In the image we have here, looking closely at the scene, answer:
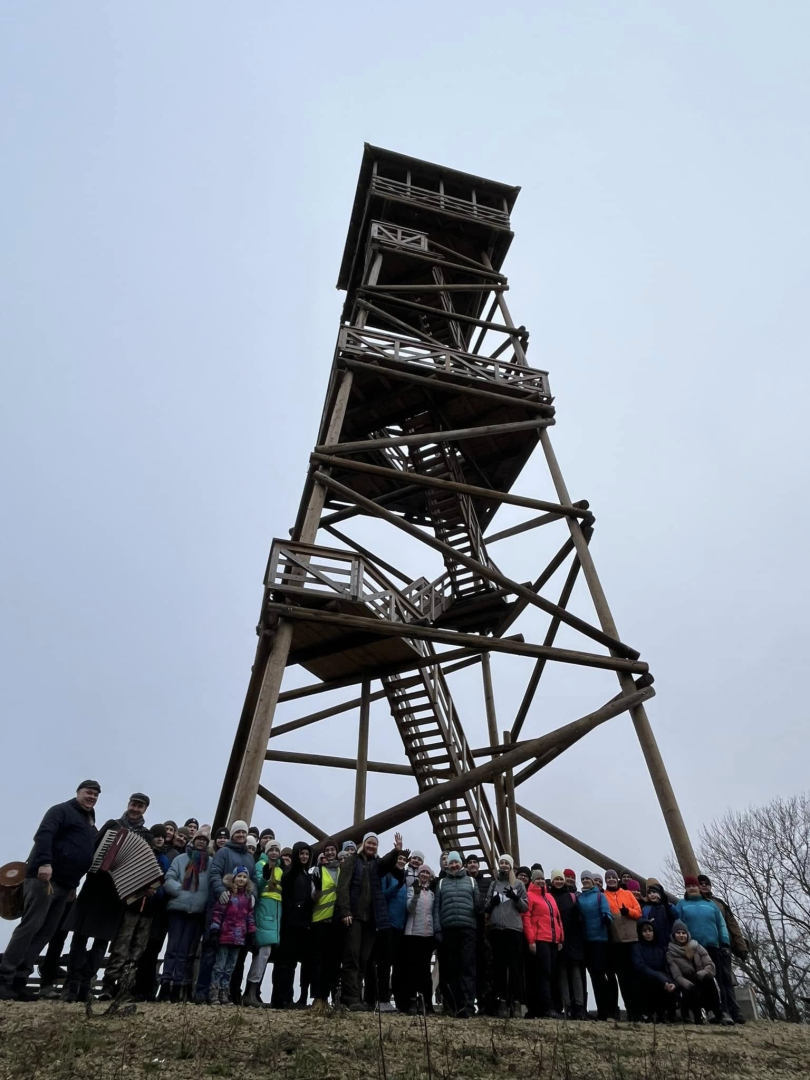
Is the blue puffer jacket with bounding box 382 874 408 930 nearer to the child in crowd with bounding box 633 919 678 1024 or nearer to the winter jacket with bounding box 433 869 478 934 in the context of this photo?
the winter jacket with bounding box 433 869 478 934

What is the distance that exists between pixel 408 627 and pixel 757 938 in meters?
25.4

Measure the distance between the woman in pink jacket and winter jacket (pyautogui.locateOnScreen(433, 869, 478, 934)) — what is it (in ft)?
1.84

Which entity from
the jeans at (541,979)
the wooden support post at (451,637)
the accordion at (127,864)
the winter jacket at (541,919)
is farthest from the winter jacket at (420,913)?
the wooden support post at (451,637)

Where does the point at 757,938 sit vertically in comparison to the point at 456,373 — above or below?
below

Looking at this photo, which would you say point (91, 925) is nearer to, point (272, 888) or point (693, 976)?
point (272, 888)

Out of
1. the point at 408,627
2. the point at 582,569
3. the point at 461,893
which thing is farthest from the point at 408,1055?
the point at 582,569

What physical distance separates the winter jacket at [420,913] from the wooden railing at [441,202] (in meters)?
15.0

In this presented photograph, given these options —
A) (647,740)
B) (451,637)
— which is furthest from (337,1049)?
(647,740)

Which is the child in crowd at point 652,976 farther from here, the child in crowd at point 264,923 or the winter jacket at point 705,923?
the child in crowd at point 264,923

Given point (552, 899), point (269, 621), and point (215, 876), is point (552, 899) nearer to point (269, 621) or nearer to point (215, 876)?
point (215, 876)

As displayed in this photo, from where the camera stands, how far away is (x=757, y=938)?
1096 inches

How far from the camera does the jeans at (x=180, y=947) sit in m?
6.35

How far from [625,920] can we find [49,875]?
5132 millimetres

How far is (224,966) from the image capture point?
623cm
